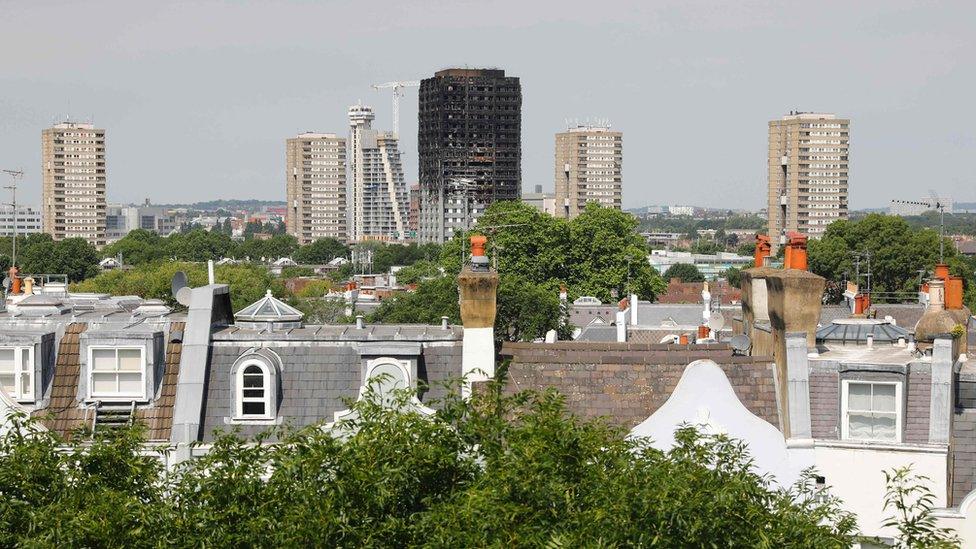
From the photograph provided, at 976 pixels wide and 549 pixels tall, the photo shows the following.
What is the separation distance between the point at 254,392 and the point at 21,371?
421cm

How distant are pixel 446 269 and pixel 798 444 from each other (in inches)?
4456

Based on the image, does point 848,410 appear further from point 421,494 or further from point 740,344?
point 421,494

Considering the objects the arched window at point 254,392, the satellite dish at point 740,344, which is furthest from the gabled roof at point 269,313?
the satellite dish at point 740,344

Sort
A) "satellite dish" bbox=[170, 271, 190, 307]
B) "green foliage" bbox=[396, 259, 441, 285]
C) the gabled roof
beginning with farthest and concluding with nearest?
"green foliage" bbox=[396, 259, 441, 285] < the gabled roof < "satellite dish" bbox=[170, 271, 190, 307]

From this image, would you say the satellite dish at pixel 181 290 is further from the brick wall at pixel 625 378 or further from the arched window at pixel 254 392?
the brick wall at pixel 625 378

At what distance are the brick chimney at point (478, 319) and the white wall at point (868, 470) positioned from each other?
5.87m

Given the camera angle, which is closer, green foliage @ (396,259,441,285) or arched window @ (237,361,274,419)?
arched window @ (237,361,274,419)

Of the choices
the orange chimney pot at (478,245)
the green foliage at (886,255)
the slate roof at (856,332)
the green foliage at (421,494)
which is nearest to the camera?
the green foliage at (421,494)

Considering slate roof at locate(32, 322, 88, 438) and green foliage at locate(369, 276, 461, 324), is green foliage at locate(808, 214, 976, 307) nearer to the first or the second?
green foliage at locate(369, 276, 461, 324)

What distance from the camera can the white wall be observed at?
2805 cm

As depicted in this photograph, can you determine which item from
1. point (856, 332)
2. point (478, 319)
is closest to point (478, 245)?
point (478, 319)

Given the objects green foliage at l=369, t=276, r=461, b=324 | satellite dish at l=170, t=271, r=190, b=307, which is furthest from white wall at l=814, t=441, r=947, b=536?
green foliage at l=369, t=276, r=461, b=324

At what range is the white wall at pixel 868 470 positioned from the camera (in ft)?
92.0

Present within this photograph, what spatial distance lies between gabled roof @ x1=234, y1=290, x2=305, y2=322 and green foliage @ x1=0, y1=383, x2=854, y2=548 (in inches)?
425
